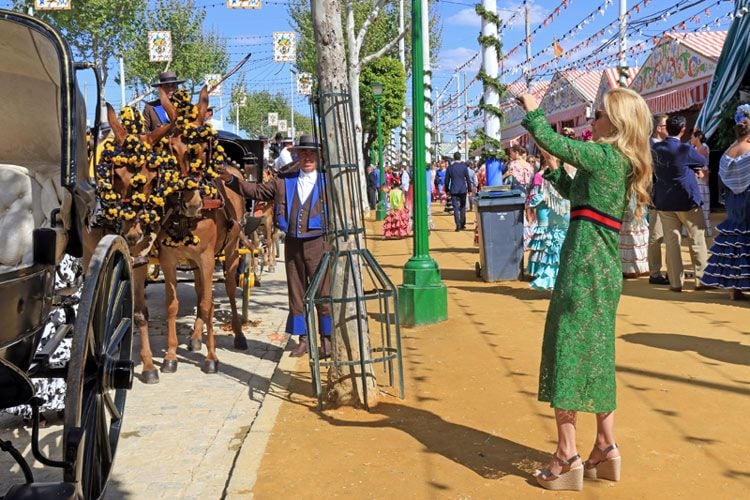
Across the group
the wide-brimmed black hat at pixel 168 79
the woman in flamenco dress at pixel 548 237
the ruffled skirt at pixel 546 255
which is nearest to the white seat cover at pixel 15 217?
the wide-brimmed black hat at pixel 168 79

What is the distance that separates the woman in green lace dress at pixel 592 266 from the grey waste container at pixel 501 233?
7810mm

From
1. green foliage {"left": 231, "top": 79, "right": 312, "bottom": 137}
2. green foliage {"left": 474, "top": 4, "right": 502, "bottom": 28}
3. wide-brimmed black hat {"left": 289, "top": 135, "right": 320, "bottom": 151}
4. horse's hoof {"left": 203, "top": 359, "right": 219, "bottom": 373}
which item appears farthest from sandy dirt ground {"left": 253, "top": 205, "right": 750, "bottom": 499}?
green foliage {"left": 231, "top": 79, "right": 312, "bottom": 137}

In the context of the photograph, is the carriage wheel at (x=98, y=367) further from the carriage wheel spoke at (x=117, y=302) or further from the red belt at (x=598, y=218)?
the red belt at (x=598, y=218)

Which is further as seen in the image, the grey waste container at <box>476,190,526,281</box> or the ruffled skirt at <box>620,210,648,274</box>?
the grey waste container at <box>476,190,526,281</box>

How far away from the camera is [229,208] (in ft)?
28.3

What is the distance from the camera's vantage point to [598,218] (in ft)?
14.2

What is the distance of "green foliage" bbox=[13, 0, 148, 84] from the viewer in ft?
129

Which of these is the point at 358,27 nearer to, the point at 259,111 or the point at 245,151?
the point at 245,151

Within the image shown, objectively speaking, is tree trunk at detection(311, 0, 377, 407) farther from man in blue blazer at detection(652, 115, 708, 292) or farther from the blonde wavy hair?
man in blue blazer at detection(652, 115, 708, 292)

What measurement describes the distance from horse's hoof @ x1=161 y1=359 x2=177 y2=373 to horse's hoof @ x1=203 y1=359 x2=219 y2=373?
0.89 ft

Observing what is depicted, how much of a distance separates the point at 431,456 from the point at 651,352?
324 cm

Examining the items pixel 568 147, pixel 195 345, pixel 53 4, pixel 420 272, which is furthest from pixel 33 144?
pixel 53 4

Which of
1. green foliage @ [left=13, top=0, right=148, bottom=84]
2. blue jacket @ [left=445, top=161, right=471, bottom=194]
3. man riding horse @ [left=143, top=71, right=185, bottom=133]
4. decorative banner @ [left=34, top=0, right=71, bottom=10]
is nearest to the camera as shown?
man riding horse @ [left=143, top=71, right=185, bottom=133]

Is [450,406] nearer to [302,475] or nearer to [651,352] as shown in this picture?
[302,475]
